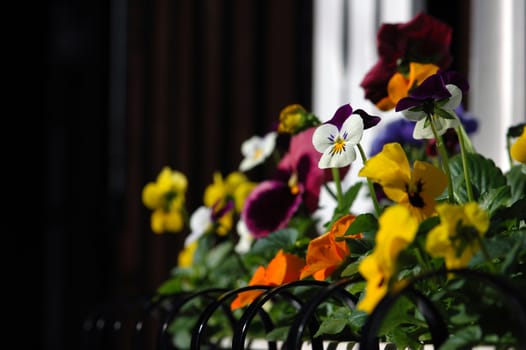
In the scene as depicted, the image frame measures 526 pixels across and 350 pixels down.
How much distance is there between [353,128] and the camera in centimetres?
62

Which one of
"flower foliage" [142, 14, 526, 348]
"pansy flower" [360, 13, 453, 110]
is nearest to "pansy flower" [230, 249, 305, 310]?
"flower foliage" [142, 14, 526, 348]

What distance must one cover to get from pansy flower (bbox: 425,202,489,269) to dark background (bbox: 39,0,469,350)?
166 centimetres

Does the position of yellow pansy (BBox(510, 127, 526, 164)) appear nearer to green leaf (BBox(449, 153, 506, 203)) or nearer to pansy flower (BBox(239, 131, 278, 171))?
green leaf (BBox(449, 153, 506, 203))

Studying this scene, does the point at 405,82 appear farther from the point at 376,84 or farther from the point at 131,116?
the point at 131,116

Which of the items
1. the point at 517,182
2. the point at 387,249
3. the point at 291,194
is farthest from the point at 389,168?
the point at 291,194

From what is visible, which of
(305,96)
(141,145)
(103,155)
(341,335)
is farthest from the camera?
(103,155)

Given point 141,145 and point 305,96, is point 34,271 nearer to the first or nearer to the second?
point 141,145

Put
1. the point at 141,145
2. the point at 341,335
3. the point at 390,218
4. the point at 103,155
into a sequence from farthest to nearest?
the point at 103,155 → the point at 141,145 → the point at 341,335 → the point at 390,218

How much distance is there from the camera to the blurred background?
7.06ft

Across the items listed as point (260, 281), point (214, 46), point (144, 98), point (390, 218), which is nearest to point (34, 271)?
point (144, 98)

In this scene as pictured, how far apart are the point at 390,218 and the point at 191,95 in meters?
1.83

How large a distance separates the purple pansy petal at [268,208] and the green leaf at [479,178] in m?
0.26

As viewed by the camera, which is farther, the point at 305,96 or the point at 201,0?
the point at 201,0

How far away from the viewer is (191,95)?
89.5 inches
